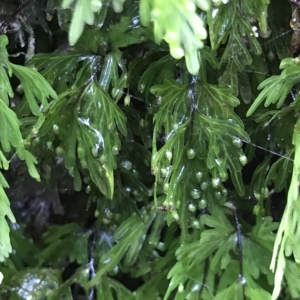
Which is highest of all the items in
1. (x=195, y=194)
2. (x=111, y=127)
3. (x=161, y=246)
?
(x=111, y=127)

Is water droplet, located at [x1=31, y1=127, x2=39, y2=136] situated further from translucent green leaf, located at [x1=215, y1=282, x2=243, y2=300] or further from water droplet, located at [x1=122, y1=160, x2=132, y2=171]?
translucent green leaf, located at [x1=215, y1=282, x2=243, y2=300]

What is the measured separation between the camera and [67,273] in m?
0.79

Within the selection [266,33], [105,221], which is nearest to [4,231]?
[105,221]

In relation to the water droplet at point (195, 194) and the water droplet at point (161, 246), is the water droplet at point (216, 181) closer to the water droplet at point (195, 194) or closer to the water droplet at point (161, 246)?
the water droplet at point (195, 194)

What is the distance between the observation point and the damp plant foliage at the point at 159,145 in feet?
1.76

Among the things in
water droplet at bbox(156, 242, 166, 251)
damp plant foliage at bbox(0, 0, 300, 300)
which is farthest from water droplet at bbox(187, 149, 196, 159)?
water droplet at bbox(156, 242, 166, 251)

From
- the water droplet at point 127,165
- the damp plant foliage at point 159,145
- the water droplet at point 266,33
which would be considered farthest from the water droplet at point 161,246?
the water droplet at point 266,33

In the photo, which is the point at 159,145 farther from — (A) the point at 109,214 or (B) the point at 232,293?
(B) the point at 232,293

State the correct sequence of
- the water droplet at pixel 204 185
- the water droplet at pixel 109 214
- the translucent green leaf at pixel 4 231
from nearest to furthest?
the translucent green leaf at pixel 4 231 → the water droplet at pixel 204 185 → the water droplet at pixel 109 214

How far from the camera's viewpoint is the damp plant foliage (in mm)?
536

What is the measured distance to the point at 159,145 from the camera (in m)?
0.69

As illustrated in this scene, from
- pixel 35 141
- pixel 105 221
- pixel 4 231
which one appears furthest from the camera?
pixel 105 221

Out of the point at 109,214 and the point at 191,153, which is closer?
the point at 191,153

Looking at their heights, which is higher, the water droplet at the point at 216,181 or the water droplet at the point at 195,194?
the water droplet at the point at 216,181
